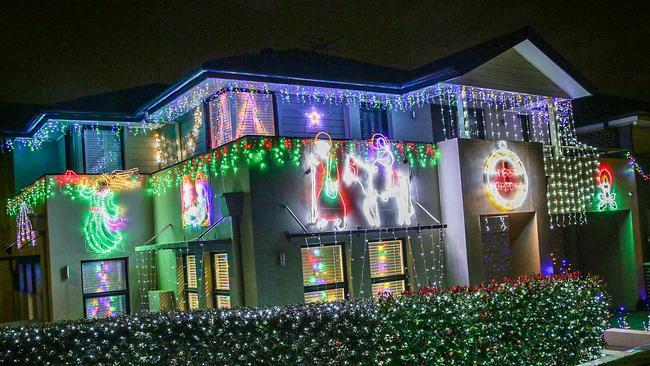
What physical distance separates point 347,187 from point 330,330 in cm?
548

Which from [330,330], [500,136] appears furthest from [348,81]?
[330,330]

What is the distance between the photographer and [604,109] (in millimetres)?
25547

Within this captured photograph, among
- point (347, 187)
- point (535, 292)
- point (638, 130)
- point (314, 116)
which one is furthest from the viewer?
point (638, 130)

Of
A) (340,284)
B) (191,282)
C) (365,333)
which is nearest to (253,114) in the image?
(191,282)

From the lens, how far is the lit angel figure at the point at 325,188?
13.7m

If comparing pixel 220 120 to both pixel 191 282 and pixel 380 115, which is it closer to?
pixel 191 282

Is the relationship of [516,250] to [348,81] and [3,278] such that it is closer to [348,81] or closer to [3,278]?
[348,81]

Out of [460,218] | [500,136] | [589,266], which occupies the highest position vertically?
[500,136]

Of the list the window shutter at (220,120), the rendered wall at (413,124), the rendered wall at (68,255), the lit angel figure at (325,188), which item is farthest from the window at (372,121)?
the rendered wall at (68,255)

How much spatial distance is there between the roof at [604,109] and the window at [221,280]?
14.9 m

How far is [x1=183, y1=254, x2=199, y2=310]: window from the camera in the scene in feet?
50.4

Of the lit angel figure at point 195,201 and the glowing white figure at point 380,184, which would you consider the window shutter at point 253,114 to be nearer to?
the lit angel figure at point 195,201

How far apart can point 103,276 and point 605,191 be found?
14.6 m

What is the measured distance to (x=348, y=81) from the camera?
1538 centimetres
